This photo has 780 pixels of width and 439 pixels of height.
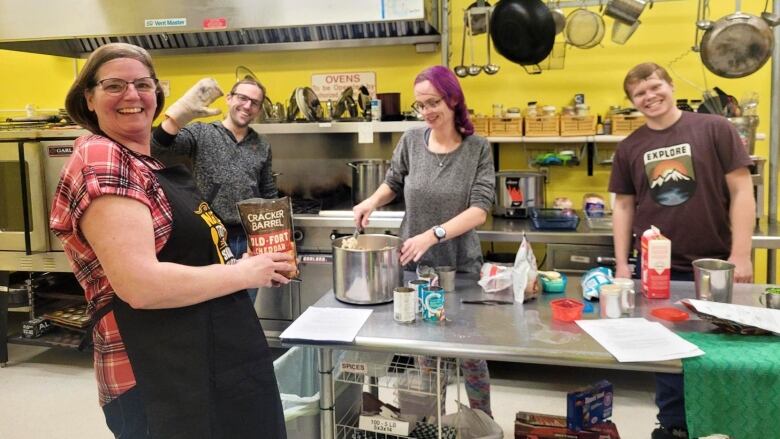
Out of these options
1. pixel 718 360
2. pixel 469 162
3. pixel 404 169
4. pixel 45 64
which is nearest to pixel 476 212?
pixel 469 162

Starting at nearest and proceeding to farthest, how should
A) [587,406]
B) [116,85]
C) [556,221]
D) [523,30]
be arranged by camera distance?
[116,85]
[587,406]
[523,30]
[556,221]

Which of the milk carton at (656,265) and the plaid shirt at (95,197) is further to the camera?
the milk carton at (656,265)

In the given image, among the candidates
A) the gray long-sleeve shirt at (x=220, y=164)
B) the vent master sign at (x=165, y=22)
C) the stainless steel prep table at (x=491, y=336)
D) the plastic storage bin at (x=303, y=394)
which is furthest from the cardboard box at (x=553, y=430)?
the vent master sign at (x=165, y=22)

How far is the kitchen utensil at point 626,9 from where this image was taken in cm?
307

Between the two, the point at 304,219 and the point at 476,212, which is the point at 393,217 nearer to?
the point at 304,219

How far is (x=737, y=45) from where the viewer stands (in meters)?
2.88

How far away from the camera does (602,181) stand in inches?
143

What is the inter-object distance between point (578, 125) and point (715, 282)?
178 cm

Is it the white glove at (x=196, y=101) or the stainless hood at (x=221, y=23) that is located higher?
the stainless hood at (x=221, y=23)

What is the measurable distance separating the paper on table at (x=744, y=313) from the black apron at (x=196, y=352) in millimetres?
1185

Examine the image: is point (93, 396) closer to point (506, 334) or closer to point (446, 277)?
point (446, 277)

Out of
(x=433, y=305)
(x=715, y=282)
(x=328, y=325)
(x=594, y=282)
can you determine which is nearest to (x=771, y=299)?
(x=715, y=282)

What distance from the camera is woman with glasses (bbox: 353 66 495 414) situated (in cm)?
212

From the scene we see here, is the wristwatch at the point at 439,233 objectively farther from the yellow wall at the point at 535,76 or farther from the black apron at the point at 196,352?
the yellow wall at the point at 535,76
